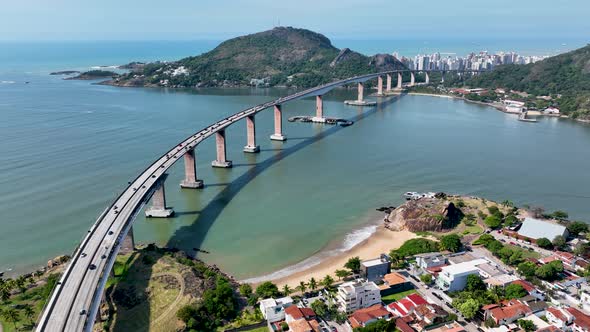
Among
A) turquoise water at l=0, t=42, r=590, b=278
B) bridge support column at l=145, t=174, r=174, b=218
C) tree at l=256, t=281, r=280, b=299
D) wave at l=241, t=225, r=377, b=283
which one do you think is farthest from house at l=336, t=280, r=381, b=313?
bridge support column at l=145, t=174, r=174, b=218

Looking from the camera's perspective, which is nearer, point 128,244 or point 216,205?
point 128,244

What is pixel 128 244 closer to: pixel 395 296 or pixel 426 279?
pixel 395 296

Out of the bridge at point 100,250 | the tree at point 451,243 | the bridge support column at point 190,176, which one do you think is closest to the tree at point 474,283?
the tree at point 451,243

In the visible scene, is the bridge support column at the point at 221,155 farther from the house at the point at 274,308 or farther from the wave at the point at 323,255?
the house at the point at 274,308

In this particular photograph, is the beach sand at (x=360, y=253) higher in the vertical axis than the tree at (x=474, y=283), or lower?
lower

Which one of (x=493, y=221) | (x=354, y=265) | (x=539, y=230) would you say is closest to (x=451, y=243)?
(x=493, y=221)

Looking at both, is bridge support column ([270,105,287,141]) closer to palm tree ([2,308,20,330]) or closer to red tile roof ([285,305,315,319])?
red tile roof ([285,305,315,319])

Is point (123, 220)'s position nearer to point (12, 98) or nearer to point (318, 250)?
point (318, 250)
